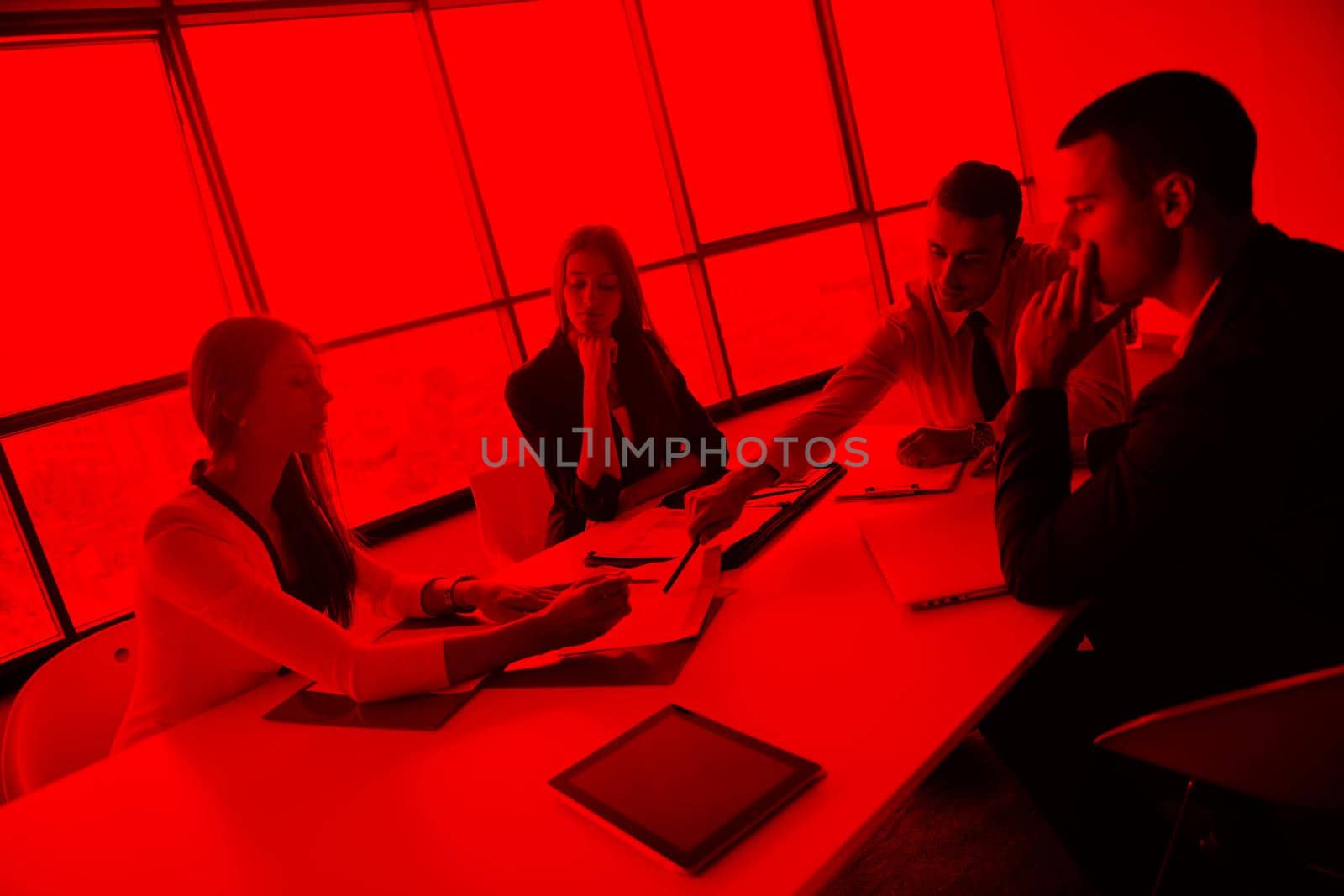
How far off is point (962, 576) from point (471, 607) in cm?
97

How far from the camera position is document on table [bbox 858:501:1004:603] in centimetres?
130

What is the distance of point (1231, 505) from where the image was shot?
1.05 metres

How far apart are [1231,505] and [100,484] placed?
11.6ft

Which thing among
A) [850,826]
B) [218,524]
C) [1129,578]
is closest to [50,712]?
[218,524]

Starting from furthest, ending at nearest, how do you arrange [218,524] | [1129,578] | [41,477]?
1. [41,477]
2. [218,524]
3. [1129,578]

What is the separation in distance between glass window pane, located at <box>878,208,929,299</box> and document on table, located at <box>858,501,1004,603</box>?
3.49m

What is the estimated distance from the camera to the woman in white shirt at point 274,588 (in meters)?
1.33

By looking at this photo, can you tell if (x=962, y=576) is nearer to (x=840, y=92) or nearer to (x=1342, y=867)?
(x=1342, y=867)

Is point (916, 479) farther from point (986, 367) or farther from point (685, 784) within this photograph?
point (685, 784)

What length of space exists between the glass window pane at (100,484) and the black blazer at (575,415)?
139cm

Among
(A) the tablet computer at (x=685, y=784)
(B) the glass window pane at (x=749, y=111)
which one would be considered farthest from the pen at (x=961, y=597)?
(B) the glass window pane at (x=749, y=111)

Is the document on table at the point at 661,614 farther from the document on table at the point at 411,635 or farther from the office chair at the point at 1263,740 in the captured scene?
the office chair at the point at 1263,740

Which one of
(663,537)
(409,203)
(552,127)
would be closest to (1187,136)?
(663,537)

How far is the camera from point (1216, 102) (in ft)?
3.96
